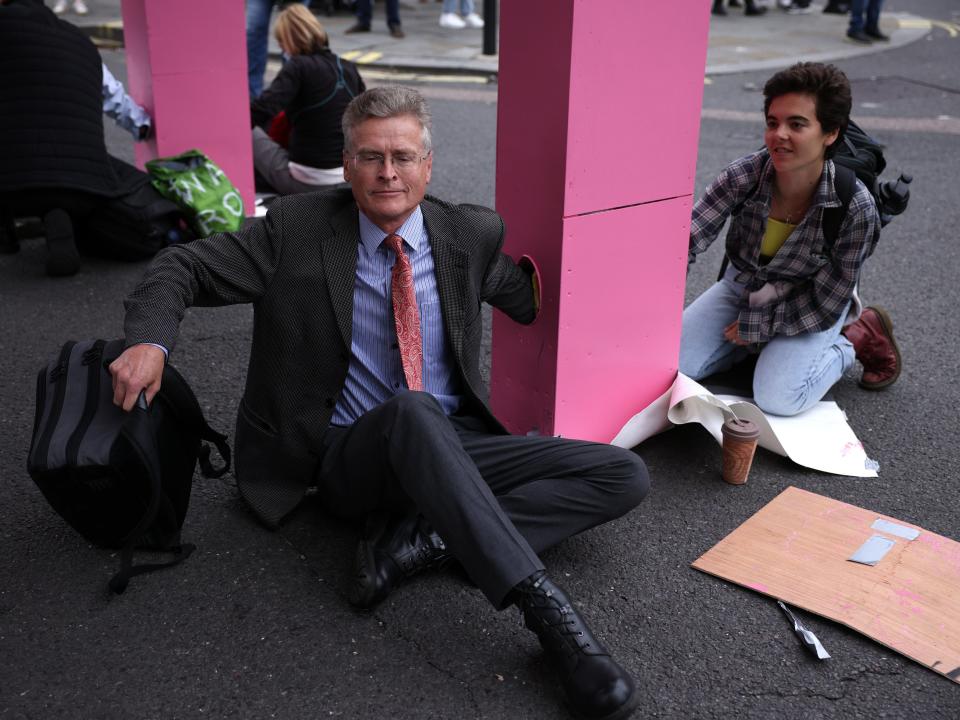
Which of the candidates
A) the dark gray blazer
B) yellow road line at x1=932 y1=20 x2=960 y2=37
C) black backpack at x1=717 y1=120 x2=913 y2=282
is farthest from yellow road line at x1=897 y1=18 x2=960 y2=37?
the dark gray blazer

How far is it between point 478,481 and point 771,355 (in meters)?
1.83

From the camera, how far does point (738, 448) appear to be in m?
3.37

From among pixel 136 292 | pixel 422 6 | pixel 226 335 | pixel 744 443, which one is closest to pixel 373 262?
pixel 136 292

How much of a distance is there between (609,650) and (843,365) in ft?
6.29

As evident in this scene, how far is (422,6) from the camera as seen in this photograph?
1686 cm

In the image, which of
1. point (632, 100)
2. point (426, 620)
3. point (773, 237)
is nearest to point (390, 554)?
point (426, 620)

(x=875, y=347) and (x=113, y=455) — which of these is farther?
(x=875, y=347)

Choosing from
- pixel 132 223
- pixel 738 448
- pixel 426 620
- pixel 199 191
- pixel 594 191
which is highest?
pixel 594 191

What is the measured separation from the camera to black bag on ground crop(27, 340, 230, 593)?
8.50 ft

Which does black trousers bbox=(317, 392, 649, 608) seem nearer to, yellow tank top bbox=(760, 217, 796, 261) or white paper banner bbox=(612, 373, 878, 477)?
white paper banner bbox=(612, 373, 878, 477)

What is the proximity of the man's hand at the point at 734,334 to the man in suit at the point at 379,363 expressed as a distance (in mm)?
1298

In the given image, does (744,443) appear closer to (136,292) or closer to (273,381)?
(273,381)

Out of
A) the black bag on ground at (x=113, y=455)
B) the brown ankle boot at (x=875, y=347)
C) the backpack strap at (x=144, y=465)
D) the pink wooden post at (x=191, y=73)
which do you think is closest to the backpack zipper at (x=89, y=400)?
the black bag on ground at (x=113, y=455)

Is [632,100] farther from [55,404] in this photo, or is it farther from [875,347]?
[55,404]
